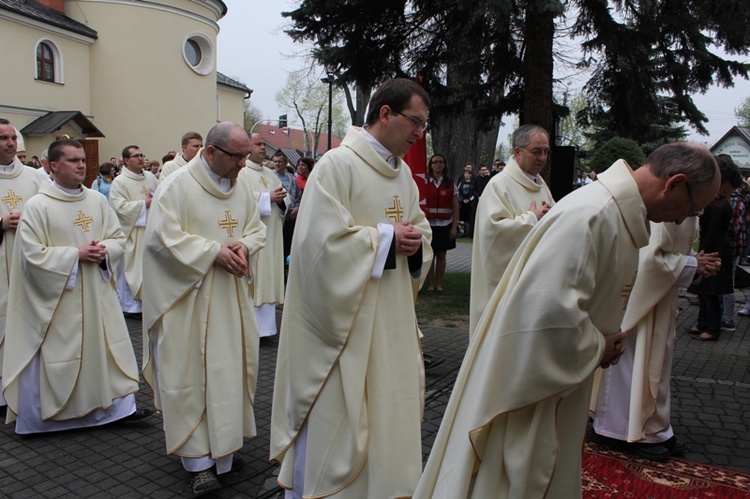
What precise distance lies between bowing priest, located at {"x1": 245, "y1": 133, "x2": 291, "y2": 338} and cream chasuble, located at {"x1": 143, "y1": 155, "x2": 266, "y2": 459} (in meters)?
3.57

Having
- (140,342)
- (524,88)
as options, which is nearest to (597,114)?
(524,88)

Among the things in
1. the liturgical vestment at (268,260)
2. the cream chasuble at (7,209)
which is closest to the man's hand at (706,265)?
the liturgical vestment at (268,260)

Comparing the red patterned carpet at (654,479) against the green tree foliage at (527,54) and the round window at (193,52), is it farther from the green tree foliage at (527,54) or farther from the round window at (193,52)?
the round window at (193,52)

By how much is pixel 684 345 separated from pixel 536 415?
21.8 feet

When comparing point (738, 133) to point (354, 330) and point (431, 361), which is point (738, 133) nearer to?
point (431, 361)

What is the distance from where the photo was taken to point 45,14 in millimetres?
27156

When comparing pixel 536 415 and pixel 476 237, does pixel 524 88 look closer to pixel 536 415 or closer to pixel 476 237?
pixel 476 237

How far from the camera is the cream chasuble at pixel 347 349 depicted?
347 centimetres

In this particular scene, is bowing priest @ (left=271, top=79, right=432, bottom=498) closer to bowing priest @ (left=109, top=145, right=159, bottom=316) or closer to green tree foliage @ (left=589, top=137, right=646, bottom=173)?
bowing priest @ (left=109, top=145, right=159, bottom=316)

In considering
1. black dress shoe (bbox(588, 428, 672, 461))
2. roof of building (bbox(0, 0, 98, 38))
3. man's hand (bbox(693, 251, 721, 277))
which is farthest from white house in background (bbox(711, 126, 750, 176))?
black dress shoe (bbox(588, 428, 672, 461))

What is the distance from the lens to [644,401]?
470 cm

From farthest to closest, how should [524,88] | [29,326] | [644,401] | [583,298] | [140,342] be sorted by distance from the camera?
1. [524,88]
2. [140,342]
3. [29,326]
4. [644,401]
5. [583,298]

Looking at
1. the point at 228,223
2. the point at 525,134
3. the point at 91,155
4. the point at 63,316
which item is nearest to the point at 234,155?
the point at 228,223

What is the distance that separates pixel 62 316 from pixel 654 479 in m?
4.35
